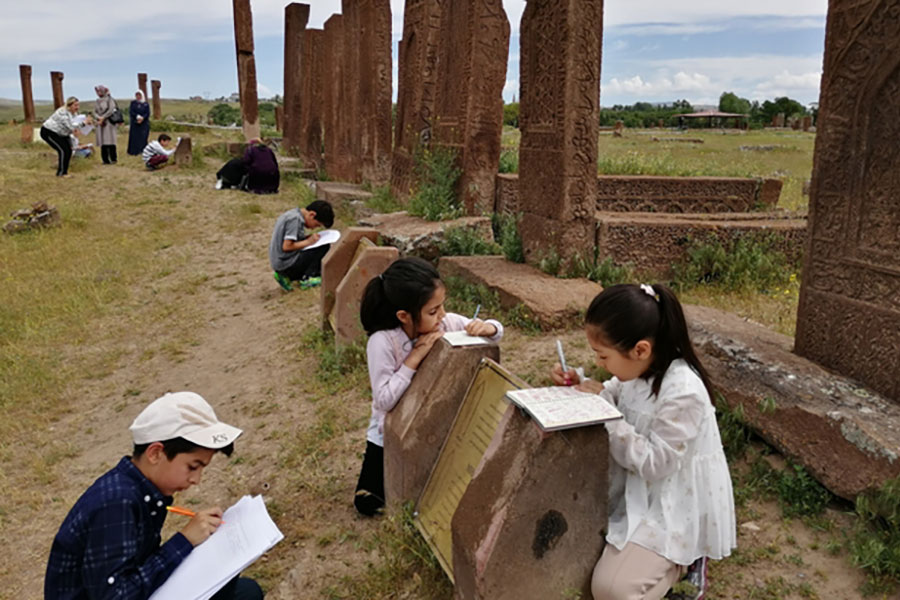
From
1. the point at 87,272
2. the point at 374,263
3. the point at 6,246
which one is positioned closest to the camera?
the point at 374,263

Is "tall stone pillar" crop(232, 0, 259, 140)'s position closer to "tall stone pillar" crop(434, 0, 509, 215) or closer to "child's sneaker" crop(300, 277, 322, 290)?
"tall stone pillar" crop(434, 0, 509, 215)

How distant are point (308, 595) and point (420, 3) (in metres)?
7.93

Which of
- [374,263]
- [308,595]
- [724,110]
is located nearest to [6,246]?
[374,263]

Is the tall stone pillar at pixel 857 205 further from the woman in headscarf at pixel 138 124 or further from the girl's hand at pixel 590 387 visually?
the woman in headscarf at pixel 138 124

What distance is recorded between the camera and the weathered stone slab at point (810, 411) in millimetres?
2643

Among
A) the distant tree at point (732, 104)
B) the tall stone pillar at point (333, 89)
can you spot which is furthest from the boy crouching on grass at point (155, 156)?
the distant tree at point (732, 104)

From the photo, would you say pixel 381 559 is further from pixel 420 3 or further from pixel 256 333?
pixel 420 3

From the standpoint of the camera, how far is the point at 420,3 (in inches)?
353

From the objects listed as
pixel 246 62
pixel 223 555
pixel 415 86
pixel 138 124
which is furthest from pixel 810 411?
pixel 246 62

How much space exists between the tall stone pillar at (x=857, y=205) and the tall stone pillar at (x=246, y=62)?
18413mm

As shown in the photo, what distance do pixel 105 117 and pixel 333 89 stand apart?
6.09 m

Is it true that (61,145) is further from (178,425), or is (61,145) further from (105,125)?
(178,425)

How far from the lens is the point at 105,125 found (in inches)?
660

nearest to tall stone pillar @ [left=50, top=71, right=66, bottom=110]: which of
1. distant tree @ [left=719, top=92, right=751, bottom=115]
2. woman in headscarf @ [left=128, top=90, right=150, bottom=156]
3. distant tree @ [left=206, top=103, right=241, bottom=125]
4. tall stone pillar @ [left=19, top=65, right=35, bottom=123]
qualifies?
tall stone pillar @ [left=19, top=65, right=35, bottom=123]
